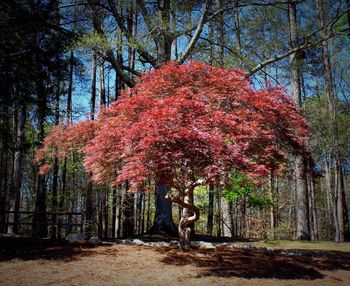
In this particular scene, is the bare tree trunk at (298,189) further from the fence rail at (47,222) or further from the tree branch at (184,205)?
the fence rail at (47,222)

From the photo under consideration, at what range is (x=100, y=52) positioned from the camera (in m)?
11.7

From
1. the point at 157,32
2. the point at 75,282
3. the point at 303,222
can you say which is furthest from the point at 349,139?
the point at 75,282

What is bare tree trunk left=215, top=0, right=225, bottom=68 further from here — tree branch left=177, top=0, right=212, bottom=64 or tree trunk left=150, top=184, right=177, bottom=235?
tree trunk left=150, top=184, right=177, bottom=235

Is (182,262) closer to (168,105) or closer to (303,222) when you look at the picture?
(168,105)

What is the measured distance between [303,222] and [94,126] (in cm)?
831

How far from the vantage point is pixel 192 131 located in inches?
236

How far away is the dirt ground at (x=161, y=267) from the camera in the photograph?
19.5 feet

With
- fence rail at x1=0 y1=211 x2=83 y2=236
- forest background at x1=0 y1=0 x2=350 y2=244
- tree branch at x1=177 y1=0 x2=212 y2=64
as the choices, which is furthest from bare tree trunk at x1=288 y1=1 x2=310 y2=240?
fence rail at x1=0 y1=211 x2=83 y2=236

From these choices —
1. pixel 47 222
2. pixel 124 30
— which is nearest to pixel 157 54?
pixel 124 30

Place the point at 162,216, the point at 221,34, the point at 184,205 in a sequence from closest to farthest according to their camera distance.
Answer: the point at 184,205 → the point at 162,216 → the point at 221,34

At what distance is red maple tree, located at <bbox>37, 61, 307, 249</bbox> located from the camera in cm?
603

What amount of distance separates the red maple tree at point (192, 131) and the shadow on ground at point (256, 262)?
87 centimetres

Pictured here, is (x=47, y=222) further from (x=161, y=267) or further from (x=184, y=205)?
(x=161, y=267)

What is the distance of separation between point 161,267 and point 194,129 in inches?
114
